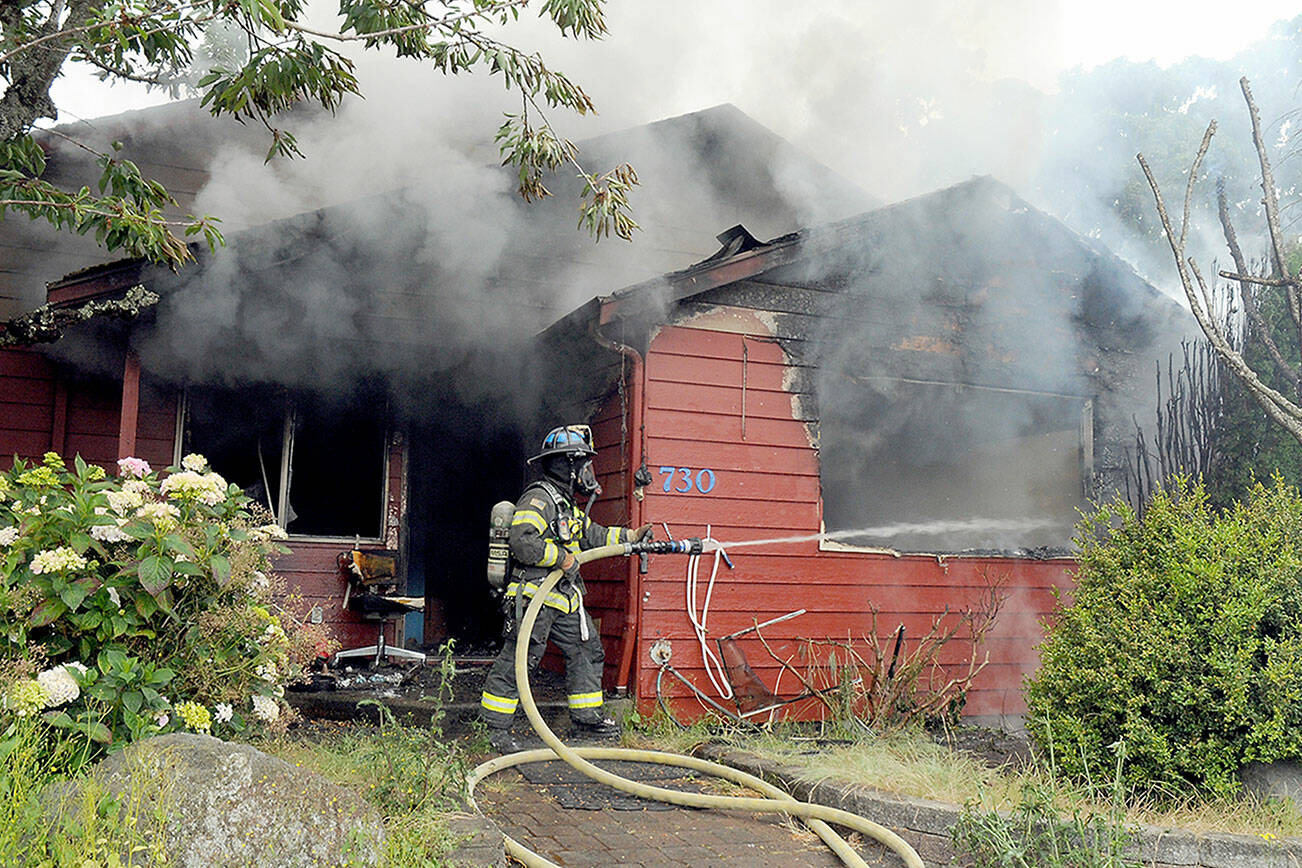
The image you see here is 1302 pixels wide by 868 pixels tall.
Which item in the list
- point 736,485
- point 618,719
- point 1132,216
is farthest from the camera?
point 1132,216

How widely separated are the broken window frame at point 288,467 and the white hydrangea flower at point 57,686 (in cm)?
464

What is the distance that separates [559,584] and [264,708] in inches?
92.8

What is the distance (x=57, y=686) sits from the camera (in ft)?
11.6

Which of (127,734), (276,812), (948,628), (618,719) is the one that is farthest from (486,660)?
(276,812)

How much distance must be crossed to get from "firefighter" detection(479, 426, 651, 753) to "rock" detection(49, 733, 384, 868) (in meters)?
2.73

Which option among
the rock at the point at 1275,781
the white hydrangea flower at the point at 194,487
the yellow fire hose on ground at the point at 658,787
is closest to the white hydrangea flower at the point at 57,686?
the white hydrangea flower at the point at 194,487

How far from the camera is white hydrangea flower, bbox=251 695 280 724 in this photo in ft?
13.7

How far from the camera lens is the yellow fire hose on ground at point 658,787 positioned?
4.13 meters

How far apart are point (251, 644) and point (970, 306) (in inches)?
243

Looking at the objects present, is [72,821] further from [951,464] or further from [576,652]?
[951,464]

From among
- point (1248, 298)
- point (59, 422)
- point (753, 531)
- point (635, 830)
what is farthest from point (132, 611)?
point (1248, 298)

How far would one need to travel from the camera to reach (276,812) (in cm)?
309

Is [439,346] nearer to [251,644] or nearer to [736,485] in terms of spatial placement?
[736,485]

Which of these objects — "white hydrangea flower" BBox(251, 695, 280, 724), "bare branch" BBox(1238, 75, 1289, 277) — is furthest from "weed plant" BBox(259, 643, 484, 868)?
"bare branch" BBox(1238, 75, 1289, 277)
